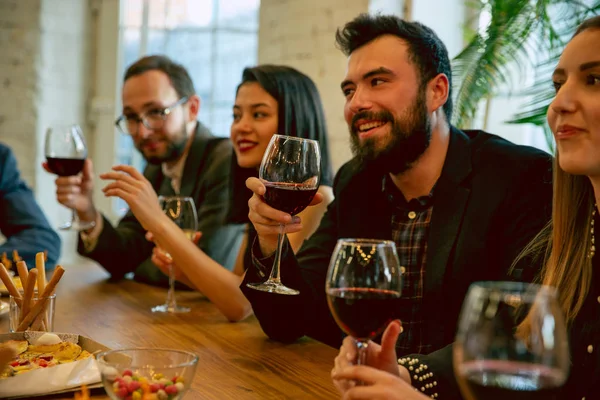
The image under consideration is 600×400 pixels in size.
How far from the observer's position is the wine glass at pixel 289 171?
55.1 inches

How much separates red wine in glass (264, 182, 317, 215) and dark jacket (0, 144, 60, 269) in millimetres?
1406

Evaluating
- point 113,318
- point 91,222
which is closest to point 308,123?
point 91,222

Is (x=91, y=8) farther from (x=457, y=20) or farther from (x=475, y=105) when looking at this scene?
(x=475, y=105)

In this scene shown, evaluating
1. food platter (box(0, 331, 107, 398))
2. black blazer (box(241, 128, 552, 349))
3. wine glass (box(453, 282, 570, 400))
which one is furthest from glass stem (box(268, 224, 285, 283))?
wine glass (box(453, 282, 570, 400))

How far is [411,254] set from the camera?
6.40ft

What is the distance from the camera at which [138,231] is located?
2955mm

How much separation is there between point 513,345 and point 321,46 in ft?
10.6

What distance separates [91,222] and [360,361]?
1.82 meters

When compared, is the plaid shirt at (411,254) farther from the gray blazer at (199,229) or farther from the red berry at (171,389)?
the red berry at (171,389)

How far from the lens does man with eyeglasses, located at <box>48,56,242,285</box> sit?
2643 mm

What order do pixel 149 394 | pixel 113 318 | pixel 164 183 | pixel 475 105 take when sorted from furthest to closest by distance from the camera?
pixel 164 183 → pixel 475 105 → pixel 113 318 → pixel 149 394

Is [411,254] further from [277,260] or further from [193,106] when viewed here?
[193,106]

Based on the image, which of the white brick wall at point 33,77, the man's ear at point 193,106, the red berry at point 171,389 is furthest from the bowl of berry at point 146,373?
the white brick wall at point 33,77

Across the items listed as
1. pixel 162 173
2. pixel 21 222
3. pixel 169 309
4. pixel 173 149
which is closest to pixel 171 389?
pixel 169 309
